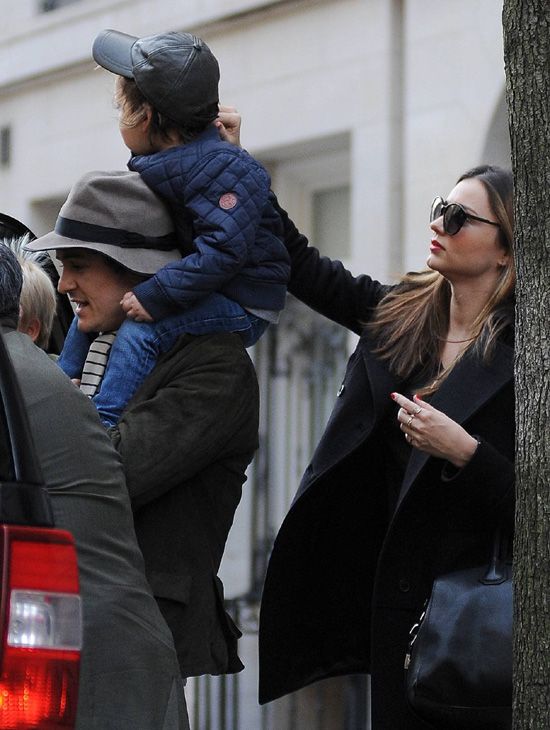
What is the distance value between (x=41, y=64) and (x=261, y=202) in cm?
771

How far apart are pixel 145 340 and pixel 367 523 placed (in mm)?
820

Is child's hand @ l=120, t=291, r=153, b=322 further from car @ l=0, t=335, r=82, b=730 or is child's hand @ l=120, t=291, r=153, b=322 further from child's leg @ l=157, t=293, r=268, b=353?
car @ l=0, t=335, r=82, b=730

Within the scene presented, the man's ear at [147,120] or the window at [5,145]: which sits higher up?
the window at [5,145]

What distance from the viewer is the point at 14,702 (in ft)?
9.01

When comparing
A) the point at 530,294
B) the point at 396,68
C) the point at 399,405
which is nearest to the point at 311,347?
the point at 396,68

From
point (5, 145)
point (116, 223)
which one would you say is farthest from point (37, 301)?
point (5, 145)

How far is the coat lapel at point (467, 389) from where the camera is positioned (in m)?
3.86

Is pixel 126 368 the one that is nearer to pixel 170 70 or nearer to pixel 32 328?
pixel 32 328

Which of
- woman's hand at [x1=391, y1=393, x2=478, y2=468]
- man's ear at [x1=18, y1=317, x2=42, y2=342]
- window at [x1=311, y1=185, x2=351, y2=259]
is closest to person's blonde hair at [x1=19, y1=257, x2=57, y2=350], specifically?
man's ear at [x1=18, y1=317, x2=42, y2=342]

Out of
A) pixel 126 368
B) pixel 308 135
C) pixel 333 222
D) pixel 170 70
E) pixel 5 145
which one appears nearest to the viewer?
pixel 126 368

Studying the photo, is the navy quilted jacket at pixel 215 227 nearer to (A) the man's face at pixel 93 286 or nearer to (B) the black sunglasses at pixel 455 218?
(A) the man's face at pixel 93 286

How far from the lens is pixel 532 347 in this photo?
329 cm

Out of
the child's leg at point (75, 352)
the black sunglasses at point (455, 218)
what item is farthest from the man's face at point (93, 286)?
the black sunglasses at point (455, 218)

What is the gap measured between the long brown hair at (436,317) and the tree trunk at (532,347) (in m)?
0.64
